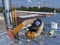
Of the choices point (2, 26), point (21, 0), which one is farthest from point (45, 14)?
point (2, 26)

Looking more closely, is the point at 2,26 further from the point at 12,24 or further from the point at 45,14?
the point at 45,14

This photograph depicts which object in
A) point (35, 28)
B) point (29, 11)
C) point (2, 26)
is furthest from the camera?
point (29, 11)

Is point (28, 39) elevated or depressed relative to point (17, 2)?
depressed

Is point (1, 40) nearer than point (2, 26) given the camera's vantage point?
Yes

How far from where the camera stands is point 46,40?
1920 mm

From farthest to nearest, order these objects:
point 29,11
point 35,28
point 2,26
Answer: point 29,11 < point 2,26 < point 35,28

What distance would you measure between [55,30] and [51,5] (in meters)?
0.37

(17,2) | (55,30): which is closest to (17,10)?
(17,2)

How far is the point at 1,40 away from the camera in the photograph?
198cm

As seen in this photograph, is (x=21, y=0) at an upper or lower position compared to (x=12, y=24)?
upper

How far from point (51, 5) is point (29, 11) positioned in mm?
209

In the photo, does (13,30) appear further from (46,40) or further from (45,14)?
(45,14)

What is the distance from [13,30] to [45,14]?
44cm

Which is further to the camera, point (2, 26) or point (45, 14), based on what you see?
point (45, 14)
